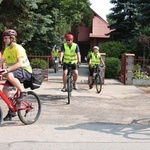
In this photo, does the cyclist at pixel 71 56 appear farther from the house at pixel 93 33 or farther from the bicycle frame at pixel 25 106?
the house at pixel 93 33

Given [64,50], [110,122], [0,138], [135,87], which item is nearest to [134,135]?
[110,122]

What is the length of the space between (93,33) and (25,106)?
45.7 metres

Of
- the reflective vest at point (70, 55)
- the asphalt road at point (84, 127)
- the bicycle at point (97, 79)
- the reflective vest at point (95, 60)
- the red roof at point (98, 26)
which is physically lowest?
the asphalt road at point (84, 127)

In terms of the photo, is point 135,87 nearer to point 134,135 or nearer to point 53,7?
point 134,135

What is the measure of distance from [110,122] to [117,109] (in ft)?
5.44

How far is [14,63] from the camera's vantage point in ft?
22.4

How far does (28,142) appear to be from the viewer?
5703 millimetres

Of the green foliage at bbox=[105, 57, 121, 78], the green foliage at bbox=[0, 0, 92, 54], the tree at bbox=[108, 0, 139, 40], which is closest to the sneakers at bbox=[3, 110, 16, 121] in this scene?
the green foliage at bbox=[0, 0, 92, 54]

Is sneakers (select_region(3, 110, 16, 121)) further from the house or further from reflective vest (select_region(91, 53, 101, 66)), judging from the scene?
the house

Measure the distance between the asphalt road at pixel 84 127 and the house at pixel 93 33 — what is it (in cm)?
4032

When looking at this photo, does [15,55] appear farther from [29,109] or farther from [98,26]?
[98,26]

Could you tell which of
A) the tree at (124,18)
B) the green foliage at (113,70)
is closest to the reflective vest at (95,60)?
the green foliage at (113,70)

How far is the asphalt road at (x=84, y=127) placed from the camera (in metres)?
5.66

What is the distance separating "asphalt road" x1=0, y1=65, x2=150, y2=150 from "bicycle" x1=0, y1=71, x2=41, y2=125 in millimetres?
162
